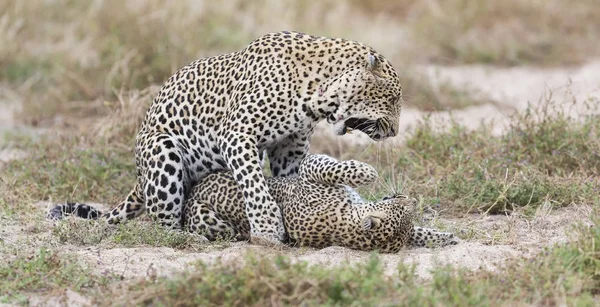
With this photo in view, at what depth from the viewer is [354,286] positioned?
4.75m

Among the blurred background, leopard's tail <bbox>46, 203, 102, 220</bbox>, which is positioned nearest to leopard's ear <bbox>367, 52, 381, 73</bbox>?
leopard's tail <bbox>46, 203, 102, 220</bbox>

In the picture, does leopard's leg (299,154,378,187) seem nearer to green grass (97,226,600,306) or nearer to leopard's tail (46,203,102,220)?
green grass (97,226,600,306)

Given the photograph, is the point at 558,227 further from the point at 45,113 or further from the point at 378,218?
the point at 45,113

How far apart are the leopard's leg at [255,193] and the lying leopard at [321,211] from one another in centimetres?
10

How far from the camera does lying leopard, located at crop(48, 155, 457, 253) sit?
20.0 feet

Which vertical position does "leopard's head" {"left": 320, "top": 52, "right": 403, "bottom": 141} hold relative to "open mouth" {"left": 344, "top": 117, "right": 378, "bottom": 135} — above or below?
above

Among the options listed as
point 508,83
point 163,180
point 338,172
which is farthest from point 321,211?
point 508,83

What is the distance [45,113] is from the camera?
417 inches

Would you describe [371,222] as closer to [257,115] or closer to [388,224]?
[388,224]

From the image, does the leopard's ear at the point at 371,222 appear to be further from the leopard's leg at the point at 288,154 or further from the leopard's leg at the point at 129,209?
the leopard's leg at the point at 129,209

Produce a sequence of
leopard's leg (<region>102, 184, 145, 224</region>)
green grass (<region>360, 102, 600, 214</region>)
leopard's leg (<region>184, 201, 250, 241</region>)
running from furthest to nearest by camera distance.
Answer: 1. green grass (<region>360, 102, 600, 214</region>)
2. leopard's leg (<region>102, 184, 145, 224</region>)
3. leopard's leg (<region>184, 201, 250, 241</region>)

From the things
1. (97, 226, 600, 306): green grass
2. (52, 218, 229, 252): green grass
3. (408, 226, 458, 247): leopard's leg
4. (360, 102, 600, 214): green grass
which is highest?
(360, 102, 600, 214): green grass

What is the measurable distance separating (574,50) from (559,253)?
→ 8356mm

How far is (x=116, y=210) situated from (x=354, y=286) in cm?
274
